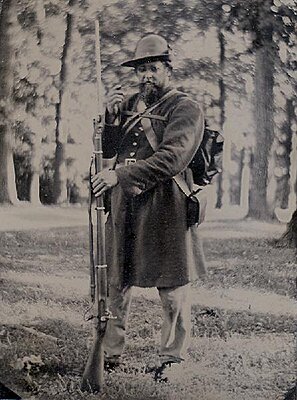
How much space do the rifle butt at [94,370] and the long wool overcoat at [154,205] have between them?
0.52 feet

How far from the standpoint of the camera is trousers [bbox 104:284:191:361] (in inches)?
Answer: 78.7

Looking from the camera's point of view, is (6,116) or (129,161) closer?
(129,161)

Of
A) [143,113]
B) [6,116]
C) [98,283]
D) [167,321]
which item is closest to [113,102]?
[143,113]

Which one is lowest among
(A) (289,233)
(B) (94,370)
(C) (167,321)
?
(B) (94,370)

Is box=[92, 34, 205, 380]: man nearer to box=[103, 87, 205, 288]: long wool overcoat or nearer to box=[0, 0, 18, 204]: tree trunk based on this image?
box=[103, 87, 205, 288]: long wool overcoat

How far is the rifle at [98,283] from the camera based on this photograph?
6.56 feet

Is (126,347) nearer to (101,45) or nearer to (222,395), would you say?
(222,395)

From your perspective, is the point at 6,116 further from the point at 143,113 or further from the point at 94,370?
the point at 94,370

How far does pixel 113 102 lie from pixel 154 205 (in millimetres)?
259

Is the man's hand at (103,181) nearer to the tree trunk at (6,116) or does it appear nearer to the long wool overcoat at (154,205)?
the long wool overcoat at (154,205)

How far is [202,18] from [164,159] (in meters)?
0.34

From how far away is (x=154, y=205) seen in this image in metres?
1.98

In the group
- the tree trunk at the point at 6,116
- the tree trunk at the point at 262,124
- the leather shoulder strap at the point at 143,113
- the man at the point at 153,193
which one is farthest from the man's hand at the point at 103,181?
the tree trunk at the point at 262,124

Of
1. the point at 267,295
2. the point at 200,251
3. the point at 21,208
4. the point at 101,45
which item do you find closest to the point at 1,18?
the point at 101,45
